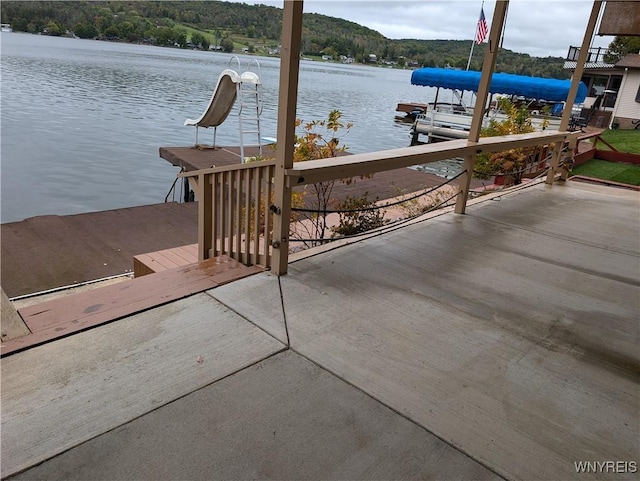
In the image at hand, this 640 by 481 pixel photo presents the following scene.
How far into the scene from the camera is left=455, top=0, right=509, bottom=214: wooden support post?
4.16 m

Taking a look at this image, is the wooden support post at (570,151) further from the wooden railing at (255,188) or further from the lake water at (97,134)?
the lake water at (97,134)

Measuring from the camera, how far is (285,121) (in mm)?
2826

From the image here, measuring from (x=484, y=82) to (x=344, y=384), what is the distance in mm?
3472

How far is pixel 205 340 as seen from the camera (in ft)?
7.70

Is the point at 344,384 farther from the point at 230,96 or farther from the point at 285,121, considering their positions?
the point at 230,96

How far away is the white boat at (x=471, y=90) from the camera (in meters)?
16.3

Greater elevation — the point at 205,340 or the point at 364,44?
the point at 364,44

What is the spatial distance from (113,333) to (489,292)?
2.36 meters

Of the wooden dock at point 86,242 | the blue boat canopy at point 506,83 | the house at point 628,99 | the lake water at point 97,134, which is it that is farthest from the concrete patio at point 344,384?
the house at point 628,99

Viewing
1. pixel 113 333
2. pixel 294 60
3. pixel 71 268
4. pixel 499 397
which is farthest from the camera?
pixel 71 268

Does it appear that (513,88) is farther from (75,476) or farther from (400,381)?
(75,476)

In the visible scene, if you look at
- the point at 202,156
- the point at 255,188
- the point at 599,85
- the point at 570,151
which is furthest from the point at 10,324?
the point at 599,85

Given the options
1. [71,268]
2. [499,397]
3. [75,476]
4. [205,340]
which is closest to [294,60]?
[205,340]

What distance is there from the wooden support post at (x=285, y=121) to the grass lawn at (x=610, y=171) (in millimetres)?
8045
